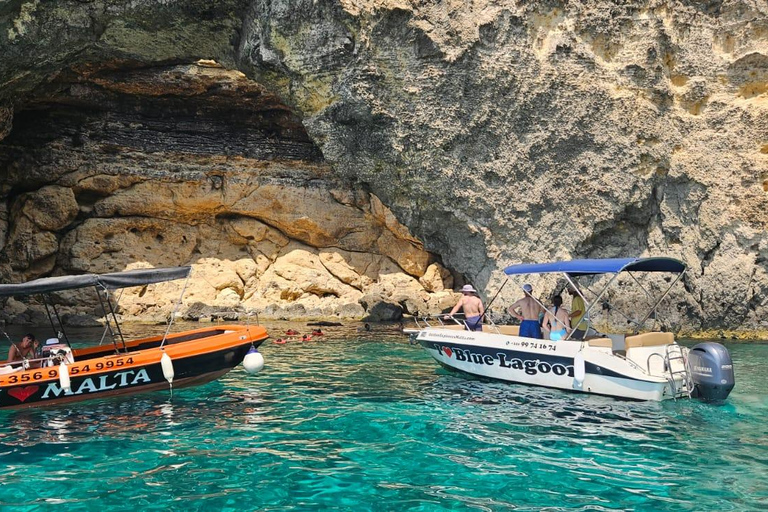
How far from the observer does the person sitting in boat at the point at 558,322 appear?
11.8 m

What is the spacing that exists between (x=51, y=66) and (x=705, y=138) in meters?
21.4

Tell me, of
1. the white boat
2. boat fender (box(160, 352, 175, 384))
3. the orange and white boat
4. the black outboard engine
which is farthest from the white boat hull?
boat fender (box(160, 352, 175, 384))

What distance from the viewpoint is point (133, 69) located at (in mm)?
25672

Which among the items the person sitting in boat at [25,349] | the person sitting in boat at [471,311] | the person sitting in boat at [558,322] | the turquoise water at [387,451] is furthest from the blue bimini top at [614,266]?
the person sitting in boat at [25,349]

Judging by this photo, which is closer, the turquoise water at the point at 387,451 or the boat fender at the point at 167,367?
the turquoise water at the point at 387,451

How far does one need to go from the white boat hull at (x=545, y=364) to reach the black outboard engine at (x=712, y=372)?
1.09ft

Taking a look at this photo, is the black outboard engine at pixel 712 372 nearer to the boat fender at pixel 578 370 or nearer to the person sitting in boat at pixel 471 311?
the boat fender at pixel 578 370

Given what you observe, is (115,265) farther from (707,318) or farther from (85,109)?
(707,318)

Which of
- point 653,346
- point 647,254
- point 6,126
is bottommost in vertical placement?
point 653,346

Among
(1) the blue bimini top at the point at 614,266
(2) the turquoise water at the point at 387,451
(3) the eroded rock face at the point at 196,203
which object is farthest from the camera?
(3) the eroded rock face at the point at 196,203

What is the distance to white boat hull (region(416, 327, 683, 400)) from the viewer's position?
10.4m

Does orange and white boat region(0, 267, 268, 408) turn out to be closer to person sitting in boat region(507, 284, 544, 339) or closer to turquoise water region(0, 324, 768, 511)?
turquoise water region(0, 324, 768, 511)

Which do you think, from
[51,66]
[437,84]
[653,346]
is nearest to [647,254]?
[437,84]

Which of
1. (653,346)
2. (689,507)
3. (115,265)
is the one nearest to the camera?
(689,507)
